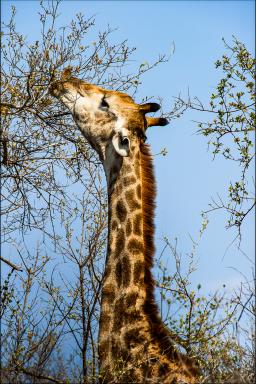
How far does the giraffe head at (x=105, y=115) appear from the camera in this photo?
7371 mm

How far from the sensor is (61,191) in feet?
30.7

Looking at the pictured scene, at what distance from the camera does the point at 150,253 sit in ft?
22.0

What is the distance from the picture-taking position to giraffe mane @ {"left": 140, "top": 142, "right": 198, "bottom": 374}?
227 inches

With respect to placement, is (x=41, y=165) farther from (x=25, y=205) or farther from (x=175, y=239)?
(x=175, y=239)

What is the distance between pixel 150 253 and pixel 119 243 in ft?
1.16

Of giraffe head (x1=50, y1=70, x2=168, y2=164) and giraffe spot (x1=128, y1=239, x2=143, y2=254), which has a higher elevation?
giraffe head (x1=50, y1=70, x2=168, y2=164)

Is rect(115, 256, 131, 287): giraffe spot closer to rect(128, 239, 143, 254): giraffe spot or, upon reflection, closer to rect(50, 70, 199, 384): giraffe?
rect(50, 70, 199, 384): giraffe

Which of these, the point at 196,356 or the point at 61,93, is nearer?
the point at 196,356

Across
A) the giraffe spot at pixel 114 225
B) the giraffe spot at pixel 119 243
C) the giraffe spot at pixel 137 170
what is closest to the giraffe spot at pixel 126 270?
the giraffe spot at pixel 119 243

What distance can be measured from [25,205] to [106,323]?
3401mm

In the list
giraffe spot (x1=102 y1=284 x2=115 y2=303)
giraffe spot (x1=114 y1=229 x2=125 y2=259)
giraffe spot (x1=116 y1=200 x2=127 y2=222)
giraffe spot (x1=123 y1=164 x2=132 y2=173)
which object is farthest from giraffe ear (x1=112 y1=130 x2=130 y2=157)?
giraffe spot (x1=102 y1=284 x2=115 y2=303)

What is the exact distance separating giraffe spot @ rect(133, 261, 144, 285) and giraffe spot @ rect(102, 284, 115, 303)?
0.83ft

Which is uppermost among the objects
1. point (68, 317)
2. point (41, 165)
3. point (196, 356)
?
point (41, 165)

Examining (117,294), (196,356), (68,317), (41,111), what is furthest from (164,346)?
(41,111)
